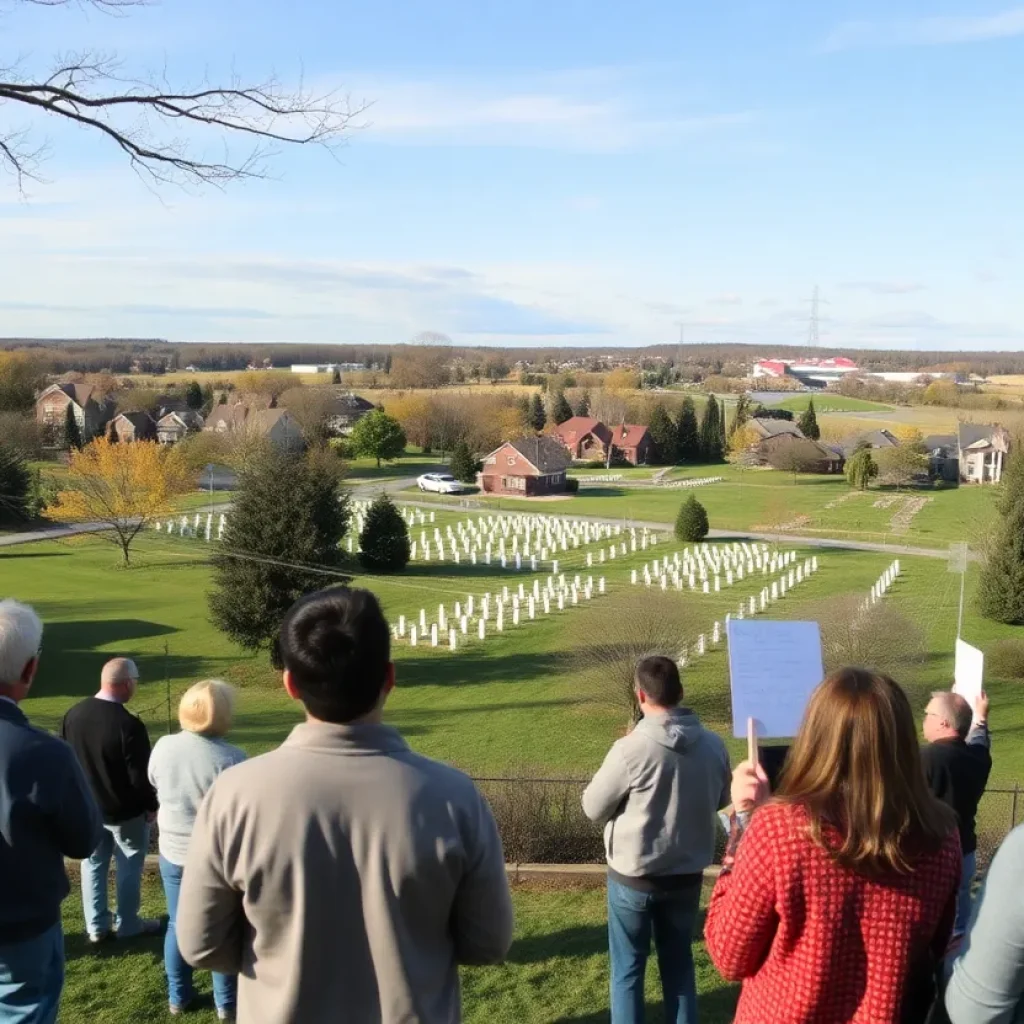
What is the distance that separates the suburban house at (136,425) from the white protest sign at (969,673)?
275 ft

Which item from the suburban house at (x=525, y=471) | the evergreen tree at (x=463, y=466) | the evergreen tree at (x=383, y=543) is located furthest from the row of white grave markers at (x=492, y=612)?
the evergreen tree at (x=463, y=466)

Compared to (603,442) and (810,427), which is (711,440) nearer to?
(810,427)

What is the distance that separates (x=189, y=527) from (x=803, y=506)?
33.3 m

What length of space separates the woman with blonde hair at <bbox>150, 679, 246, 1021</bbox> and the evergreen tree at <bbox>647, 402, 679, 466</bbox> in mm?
84531

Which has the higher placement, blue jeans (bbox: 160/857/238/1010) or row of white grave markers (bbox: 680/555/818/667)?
blue jeans (bbox: 160/857/238/1010)

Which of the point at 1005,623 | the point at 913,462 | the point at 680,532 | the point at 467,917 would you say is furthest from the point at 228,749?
the point at 913,462

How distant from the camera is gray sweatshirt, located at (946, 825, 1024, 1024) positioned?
2207 millimetres

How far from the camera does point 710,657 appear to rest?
83.5ft

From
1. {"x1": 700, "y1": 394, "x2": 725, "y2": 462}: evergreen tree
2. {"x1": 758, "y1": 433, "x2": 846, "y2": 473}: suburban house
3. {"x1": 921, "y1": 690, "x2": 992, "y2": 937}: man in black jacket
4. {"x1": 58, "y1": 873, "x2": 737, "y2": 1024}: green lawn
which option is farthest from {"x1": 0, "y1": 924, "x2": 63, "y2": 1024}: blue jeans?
{"x1": 700, "y1": 394, "x2": 725, "y2": 462}: evergreen tree

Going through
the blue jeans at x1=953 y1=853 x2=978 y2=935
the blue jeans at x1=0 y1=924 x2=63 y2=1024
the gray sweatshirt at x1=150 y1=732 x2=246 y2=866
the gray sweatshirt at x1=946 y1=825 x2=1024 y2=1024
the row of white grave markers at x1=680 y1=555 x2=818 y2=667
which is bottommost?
the row of white grave markers at x1=680 y1=555 x2=818 y2=667

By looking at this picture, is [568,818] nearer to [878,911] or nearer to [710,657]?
[878,911]

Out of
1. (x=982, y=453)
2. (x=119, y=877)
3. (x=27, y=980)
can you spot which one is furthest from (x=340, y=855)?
(x=982, y=453)

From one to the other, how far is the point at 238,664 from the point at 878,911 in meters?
24.3

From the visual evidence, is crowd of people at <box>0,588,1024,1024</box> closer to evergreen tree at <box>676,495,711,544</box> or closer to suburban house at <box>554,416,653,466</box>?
evergreen tree at <box>676,495,711,544</box>
